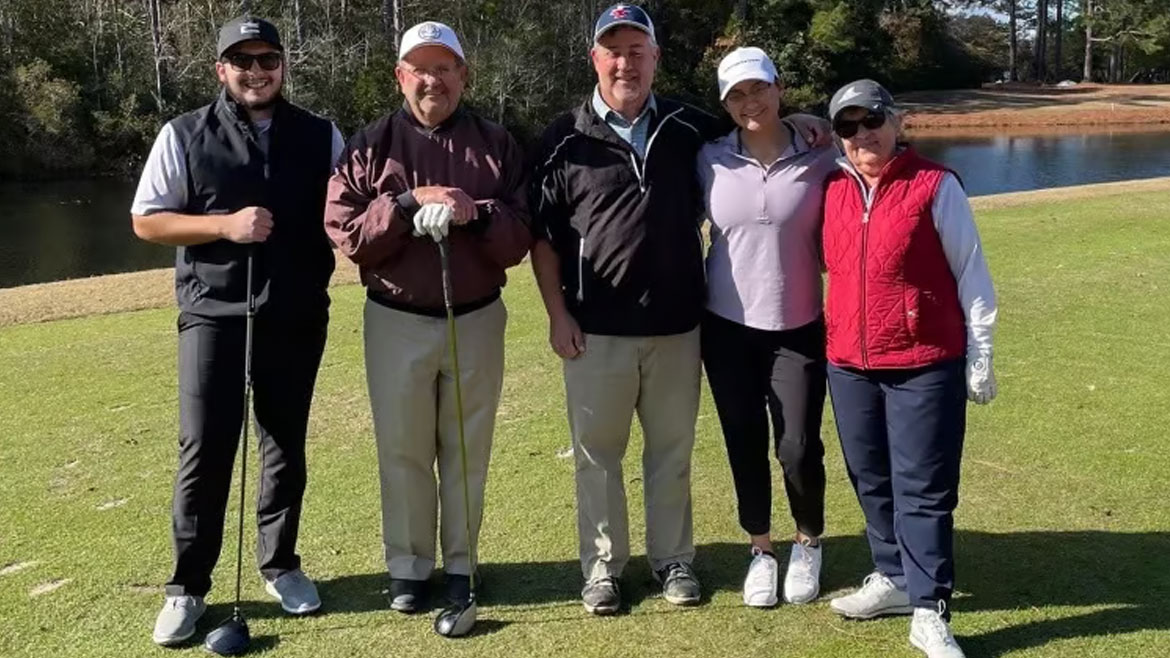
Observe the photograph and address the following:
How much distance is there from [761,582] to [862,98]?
5.80ft

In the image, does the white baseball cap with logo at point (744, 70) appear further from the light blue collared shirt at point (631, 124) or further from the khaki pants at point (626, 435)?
the khaki pants at point (626, 435)

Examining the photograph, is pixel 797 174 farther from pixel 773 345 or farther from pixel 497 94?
pixel 497 94

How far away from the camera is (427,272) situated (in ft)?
12.6

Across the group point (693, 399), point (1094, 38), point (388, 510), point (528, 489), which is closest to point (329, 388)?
point (528, 489)

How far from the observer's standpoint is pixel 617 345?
407cm

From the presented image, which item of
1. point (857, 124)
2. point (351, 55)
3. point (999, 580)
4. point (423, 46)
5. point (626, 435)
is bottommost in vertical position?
point (999, 580)

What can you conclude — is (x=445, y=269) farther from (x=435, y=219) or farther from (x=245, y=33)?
(x=245, y=33)

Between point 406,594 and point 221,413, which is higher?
point 221,413

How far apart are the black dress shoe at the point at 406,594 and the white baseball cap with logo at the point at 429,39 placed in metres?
1.90

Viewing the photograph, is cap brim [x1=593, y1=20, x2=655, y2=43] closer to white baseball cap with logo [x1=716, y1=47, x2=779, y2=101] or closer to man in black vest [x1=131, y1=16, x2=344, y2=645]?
white baseball cap with logo [x1=716, y1=47, x2=779, y2=101]

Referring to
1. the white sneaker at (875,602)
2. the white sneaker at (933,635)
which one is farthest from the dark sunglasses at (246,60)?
the white sneaker at (933,635)

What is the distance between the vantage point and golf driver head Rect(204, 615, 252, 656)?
12.1 ft

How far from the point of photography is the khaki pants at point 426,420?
13.0ft

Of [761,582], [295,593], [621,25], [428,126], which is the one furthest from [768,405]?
[295,593]
